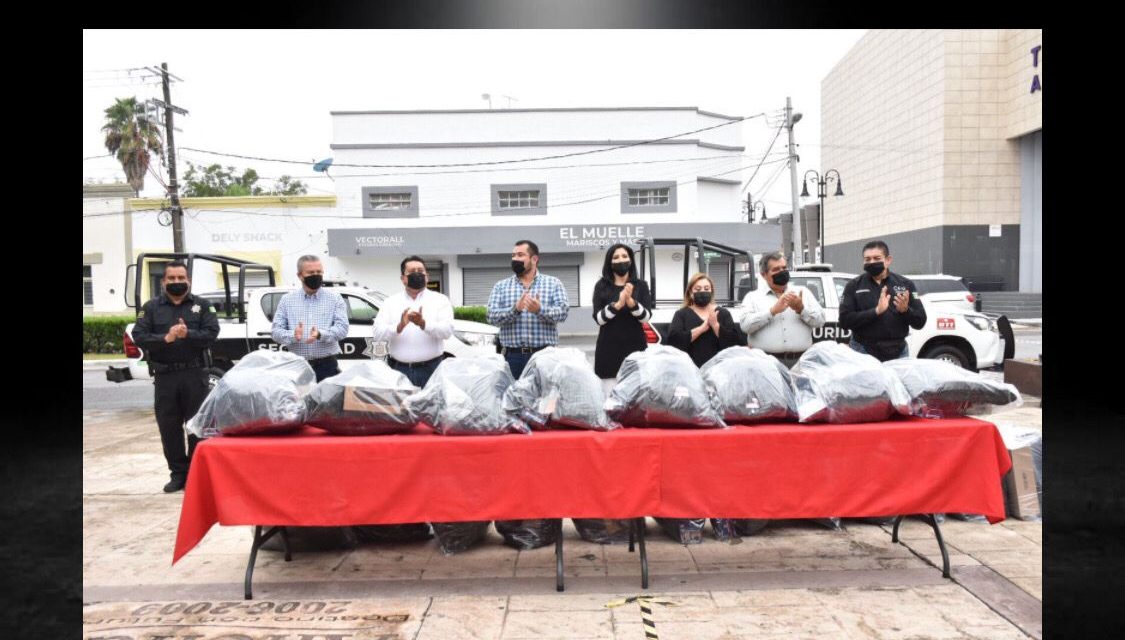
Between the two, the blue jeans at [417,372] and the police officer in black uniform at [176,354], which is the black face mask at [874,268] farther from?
the police officer in black uniform at [176,354]

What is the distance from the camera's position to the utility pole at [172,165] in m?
20.1

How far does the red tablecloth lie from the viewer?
11.8 feet

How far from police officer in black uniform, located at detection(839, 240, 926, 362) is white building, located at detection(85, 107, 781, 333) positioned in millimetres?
17880

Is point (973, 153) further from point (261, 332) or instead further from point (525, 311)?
point (525, 311)

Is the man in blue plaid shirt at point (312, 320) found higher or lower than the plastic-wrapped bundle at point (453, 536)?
higher

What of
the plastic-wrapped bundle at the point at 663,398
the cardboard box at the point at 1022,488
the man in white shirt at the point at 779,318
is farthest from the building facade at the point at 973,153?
the plastic-wrapped bundle at the point at 663,398

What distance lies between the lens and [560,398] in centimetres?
373

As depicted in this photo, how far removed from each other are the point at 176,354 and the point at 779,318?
4.50 meters

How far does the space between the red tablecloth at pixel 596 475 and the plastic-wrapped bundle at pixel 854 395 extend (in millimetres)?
89

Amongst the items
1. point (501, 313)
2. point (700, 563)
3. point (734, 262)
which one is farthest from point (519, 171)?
point (700, 563)
